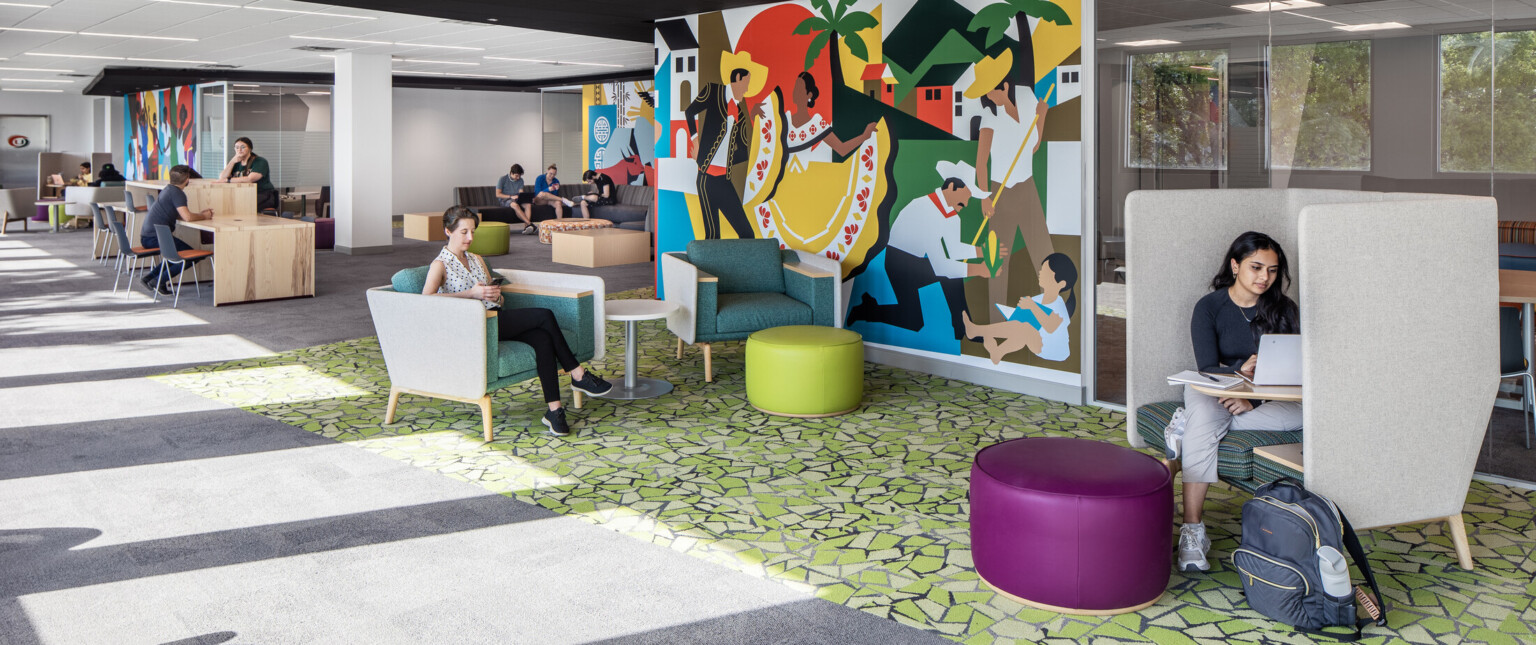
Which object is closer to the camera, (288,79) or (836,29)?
(836,29)

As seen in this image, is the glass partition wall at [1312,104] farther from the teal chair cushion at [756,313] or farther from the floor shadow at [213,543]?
the floor shadow at [213,543]

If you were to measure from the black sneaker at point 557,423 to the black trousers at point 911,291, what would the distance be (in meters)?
2.91

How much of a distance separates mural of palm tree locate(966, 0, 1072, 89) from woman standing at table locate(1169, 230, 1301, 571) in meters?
2.59

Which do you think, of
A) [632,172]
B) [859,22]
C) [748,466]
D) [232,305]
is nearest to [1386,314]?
[748,466]

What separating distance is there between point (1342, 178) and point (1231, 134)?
26.8 inches

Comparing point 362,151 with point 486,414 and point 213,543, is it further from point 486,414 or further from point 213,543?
point 213,543

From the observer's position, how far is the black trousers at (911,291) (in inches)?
298

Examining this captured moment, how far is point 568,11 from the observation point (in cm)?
949

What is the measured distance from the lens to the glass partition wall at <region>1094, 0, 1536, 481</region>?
4.86 meters

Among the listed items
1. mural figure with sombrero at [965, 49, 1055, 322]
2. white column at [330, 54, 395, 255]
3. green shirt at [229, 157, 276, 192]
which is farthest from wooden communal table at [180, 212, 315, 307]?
mural figure with sombrero at [965, 49, 1055, 322]

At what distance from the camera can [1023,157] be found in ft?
23.0

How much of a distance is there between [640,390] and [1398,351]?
4.56 m

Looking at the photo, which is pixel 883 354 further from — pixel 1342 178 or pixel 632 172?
pixel 632 172

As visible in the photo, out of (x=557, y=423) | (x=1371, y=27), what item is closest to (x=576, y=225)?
(x=557, y=423)
